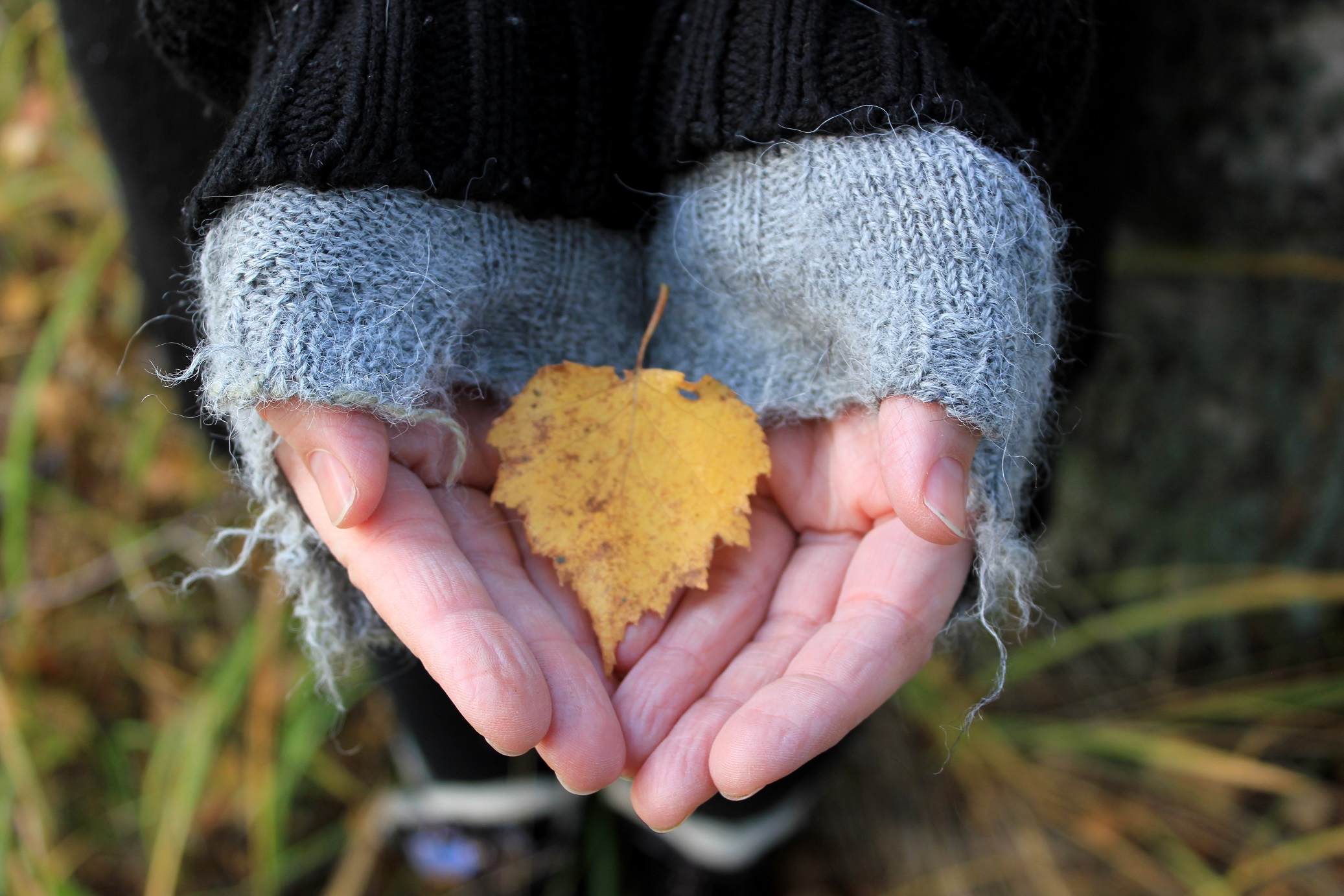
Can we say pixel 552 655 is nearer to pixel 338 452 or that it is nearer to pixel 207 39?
pixel 338 452

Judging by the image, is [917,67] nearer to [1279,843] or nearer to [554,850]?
[554,850]

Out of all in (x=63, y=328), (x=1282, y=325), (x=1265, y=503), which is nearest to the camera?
(x=1282, y=325)

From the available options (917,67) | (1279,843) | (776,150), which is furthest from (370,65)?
(1279,843)

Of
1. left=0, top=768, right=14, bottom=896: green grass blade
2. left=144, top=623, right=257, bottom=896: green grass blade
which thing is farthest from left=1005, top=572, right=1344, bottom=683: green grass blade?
left=0, top=768, right=14, bottom=896: green grass blade

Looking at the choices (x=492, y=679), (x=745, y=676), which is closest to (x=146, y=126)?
(x=492, y=679)

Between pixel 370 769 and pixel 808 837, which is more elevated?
pixel 370 769

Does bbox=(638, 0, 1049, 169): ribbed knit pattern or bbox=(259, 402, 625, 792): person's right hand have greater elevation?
bbox=(638, 0, 1049, 169): ribbed knit pattern

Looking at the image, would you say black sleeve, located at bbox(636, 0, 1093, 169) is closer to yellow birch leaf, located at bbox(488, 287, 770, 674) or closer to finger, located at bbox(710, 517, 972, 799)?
yellow birch leaf, located at bbox(488, 287, 770, 674)
